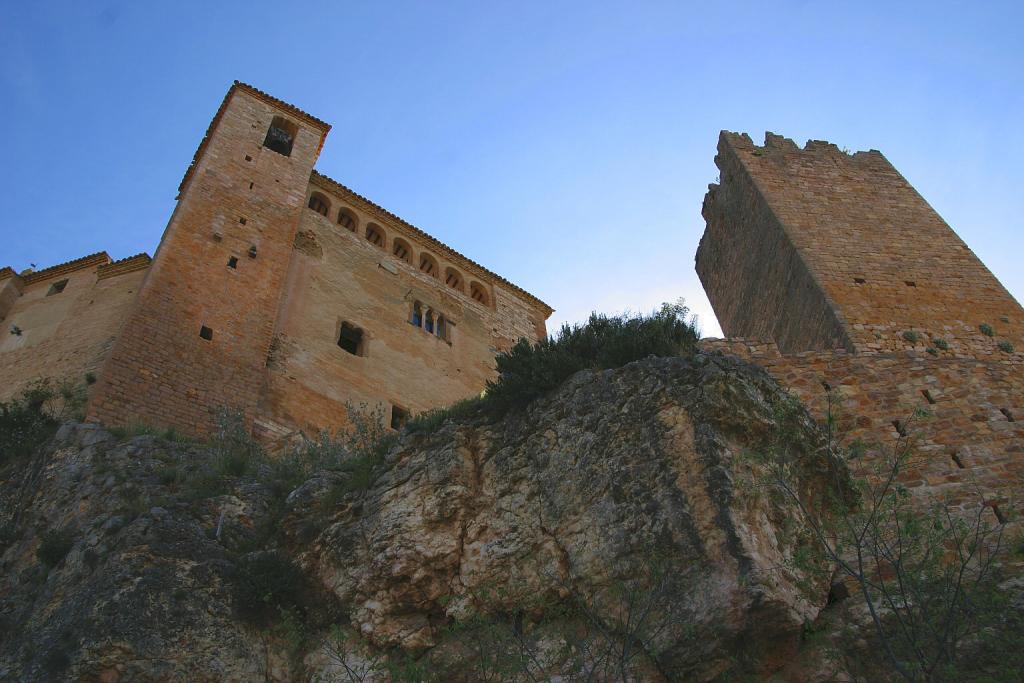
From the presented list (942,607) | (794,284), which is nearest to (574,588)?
(942,607)

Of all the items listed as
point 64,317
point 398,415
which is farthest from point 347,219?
point 64,317

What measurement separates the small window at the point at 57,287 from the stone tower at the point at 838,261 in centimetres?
1301

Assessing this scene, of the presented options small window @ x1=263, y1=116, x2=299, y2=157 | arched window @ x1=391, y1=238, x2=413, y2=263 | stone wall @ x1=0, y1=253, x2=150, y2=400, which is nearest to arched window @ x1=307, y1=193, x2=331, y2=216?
small window @ x1=263, y1=116, x2=299, y2=157

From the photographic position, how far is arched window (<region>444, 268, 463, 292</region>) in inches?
861

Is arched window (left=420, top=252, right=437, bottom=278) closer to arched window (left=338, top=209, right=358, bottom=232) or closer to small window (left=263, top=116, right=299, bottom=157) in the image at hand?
arched window (left=338, top=209, right=358, bottom=232)

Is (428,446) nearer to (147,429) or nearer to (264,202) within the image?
(147,429)

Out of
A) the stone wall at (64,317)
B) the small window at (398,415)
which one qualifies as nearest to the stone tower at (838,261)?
the small window at (398,415)

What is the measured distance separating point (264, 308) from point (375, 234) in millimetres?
6535

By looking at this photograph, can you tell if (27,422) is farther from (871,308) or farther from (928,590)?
(871,308)

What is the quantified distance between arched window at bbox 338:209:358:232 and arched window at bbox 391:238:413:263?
1109mm

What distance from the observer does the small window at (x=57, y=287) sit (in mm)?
16875

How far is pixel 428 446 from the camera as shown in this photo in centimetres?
895

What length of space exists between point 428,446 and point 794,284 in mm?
6719

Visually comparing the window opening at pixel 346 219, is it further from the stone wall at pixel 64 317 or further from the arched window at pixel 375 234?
the stone wall at pixel 64 317
